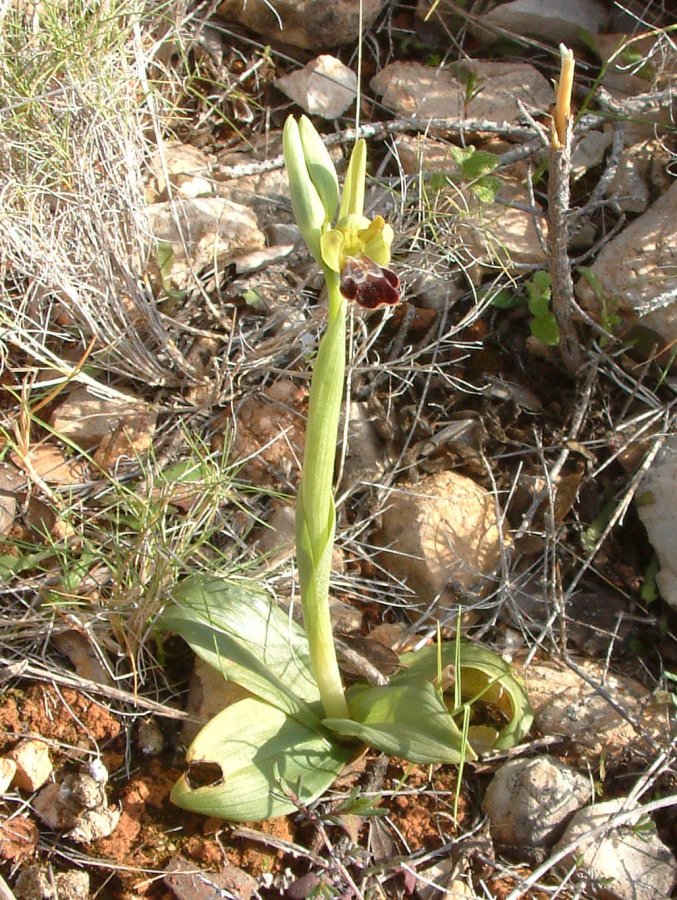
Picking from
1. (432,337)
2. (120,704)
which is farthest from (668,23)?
(120,704)

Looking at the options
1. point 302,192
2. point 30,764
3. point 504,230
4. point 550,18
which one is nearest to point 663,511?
point 504,230

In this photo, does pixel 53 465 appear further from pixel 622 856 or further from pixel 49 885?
pixel 622 856


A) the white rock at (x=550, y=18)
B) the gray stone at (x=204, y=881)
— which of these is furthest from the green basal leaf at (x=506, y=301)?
the gray stone at (x=204, y=881)

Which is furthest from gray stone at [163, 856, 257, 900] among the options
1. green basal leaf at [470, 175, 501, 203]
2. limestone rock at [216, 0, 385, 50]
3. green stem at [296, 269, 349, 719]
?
limestone rock at [216, 0, 385, 50]

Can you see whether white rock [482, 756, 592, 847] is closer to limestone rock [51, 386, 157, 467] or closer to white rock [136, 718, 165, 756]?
white rock [136, 718, 165, 756]

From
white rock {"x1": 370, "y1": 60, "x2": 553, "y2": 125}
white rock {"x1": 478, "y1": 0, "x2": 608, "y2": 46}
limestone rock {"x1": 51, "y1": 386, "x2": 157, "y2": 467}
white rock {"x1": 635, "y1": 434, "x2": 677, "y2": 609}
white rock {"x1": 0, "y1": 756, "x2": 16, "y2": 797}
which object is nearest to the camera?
white rock {"x1": 0, "y1": 756, "x2": 16, "y2": 797}

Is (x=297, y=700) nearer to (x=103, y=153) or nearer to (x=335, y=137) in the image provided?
(x=103, y=153)
